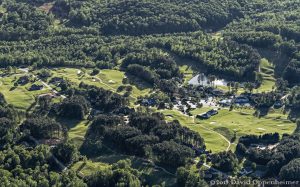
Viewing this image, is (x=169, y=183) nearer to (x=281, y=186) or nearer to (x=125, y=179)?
(x=125, y=179)

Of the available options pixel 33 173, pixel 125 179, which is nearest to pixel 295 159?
pixel 125 179

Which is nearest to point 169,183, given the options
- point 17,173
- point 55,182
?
point 55,182

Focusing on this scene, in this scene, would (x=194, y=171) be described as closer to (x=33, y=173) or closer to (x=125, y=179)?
(x=125, y=179)

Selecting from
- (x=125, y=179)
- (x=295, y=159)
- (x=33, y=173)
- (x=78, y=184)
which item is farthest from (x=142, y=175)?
(x=295, y=159)

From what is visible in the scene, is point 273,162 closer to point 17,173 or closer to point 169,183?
point 169,183

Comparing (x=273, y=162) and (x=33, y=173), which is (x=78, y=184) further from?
(x=273, y=162)

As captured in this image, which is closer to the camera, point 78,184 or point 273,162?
point 78,184
